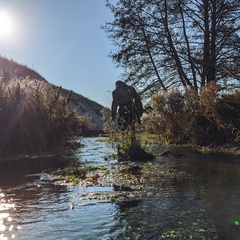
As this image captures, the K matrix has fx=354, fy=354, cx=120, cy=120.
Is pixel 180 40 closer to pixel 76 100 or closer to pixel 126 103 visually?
pixel 126 103

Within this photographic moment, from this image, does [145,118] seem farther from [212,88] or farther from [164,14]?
[164,14]

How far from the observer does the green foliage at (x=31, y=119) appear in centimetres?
1209

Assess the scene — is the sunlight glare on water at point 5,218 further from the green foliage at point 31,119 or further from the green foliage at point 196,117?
the green foliage at point 196,117

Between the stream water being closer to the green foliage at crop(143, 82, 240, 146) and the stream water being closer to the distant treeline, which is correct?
the distant treeline

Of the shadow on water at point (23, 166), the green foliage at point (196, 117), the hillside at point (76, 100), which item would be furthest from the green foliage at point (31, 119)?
the hillside at point (76, 100)

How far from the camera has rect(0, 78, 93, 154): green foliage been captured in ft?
39.7

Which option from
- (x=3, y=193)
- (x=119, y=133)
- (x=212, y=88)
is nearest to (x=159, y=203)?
(x=3, y=193)

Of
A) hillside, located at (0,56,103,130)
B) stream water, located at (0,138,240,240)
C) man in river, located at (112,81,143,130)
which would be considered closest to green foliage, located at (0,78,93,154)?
man in river, located at (112,81,143,130)

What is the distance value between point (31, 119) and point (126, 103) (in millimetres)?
3465

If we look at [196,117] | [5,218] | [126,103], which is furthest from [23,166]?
[196,117]

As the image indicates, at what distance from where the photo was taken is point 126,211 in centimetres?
448

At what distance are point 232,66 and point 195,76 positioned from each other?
202 centimetres

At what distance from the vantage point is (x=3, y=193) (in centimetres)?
555

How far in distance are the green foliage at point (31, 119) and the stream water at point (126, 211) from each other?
5.11 m
